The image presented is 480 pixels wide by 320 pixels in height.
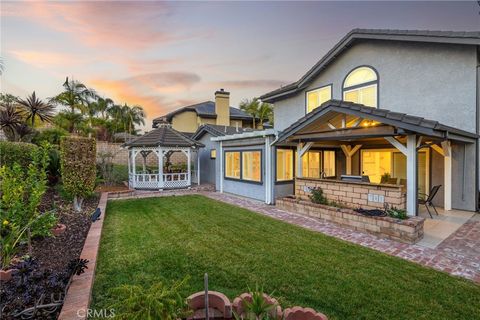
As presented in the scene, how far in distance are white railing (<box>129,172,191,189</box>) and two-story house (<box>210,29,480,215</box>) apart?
420cm

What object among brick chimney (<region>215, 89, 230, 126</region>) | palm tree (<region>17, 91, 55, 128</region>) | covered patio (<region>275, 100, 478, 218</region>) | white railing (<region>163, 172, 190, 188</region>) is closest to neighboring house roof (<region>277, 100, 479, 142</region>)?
covered patio (<region>275, 100, 478, 218</region>)

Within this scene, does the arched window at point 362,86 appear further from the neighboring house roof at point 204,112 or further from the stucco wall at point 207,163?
the neighboring house roof at point 204,112

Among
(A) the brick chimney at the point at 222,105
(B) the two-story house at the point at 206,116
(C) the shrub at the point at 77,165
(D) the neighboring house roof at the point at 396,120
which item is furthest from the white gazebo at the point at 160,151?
(D) the neighboring house roof at the point at 396,120

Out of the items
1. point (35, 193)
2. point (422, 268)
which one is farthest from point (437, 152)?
point (35, 193)

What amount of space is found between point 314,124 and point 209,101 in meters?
26.1

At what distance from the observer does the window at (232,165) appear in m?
13.8

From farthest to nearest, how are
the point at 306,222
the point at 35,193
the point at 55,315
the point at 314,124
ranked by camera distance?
the point at 314,124 < the point at 306,222 < the point at 35,193 < the point at 55,315

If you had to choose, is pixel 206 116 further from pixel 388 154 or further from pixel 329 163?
pixel 388 154

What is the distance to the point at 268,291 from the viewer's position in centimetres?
412

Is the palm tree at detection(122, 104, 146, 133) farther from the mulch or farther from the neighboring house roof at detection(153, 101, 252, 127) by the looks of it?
the mulch

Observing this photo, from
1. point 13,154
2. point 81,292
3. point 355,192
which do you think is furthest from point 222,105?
point 81,292

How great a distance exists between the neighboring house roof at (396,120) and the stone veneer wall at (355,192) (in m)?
1.83

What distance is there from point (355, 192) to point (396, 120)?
8.86 feet

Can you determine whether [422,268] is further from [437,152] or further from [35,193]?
[35,193]
